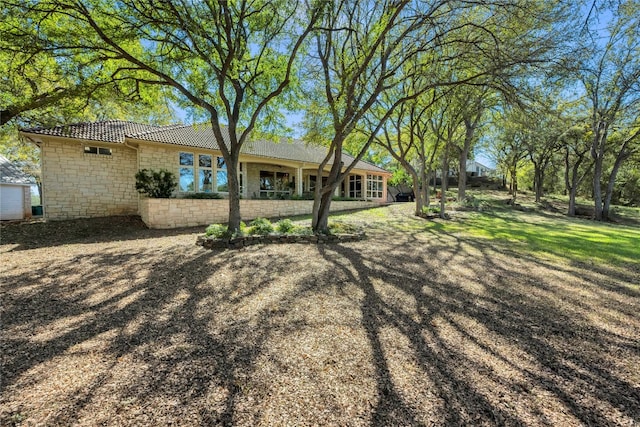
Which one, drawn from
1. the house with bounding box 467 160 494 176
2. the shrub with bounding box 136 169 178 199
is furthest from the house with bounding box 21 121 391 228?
the house with bounding box 467 160 494 176

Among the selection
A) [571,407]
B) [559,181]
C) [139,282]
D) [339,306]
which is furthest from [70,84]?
[559,181]

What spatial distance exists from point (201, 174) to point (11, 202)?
10.4 meters

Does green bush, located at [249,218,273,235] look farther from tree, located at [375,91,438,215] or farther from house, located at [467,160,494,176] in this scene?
house, located at [467,160,494,176]

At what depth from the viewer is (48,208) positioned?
36.8ft

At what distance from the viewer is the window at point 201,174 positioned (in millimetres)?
13180

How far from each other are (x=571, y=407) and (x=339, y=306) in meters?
2.31

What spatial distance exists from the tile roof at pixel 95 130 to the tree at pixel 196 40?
14.8 ft

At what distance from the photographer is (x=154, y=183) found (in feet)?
35.6

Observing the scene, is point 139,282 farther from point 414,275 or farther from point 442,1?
point 442,1

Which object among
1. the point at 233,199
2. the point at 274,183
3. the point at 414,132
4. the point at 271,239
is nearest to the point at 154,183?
the point at 233,199

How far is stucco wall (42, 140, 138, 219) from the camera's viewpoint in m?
Result: 11.2

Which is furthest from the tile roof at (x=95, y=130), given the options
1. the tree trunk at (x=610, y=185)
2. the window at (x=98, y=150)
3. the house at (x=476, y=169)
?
the house at (x=476, y=169)

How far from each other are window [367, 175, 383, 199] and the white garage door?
2216cm

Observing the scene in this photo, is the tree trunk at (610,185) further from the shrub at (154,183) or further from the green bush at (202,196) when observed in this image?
the shrub at (154,183)
